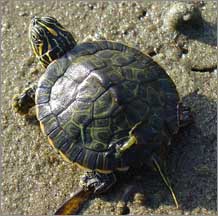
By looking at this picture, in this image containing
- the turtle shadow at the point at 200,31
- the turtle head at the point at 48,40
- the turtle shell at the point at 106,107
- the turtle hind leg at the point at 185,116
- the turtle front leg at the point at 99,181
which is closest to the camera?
the turtle shell at the point at 106,107

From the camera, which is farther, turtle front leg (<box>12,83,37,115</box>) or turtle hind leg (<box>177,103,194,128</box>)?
turtle front leg (<box>12,83,37,115</box>)

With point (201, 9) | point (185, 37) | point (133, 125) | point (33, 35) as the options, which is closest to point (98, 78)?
point (133, 125)

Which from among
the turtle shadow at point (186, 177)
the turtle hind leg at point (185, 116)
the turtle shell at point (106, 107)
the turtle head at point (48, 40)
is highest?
the turtle head at point (48, 40)

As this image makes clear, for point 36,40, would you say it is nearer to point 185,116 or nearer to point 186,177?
point 185,116

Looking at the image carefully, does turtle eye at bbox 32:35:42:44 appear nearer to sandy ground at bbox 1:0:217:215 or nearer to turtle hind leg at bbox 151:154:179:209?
sandy ground at bbox 1:0:217:215

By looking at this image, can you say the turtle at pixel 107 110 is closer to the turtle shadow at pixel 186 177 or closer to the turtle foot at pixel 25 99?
the turtle shadow at pixel 186 177

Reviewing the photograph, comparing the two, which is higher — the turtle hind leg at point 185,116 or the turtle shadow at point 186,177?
the turtle hind leg at point 185,116

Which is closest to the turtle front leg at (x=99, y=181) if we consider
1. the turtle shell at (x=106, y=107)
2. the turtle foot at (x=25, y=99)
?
the turtle shell at (x=106, y=107)

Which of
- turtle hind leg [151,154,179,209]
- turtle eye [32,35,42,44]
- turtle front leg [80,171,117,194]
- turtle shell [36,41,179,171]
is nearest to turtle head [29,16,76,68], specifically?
turtle eye [32,35,42,44]

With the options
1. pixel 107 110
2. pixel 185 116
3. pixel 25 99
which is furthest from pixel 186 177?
pixel 25 99
